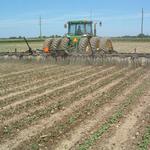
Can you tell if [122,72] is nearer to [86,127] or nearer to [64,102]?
[64,102]

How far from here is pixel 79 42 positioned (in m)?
16.0

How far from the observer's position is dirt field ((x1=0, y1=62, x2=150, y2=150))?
518cm

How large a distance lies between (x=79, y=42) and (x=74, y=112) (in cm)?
954

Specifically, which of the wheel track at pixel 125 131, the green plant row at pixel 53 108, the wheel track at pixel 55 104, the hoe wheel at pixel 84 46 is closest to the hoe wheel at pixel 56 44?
the hoe wheel at pixel 84 46

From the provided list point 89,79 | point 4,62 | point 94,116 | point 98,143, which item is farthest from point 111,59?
point 98,143

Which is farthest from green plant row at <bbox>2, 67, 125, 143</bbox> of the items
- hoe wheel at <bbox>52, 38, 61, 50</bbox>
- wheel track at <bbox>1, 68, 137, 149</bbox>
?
hoe wheel at <bbox>52, 38, 61, 50</bbox>

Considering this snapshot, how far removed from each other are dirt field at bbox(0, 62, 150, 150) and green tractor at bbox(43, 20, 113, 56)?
4756mm

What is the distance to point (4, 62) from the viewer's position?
54.5ft

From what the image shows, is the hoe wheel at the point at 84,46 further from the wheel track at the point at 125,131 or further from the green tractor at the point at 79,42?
the wheel track at the point at 125,131

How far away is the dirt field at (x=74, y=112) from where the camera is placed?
5.18 meters

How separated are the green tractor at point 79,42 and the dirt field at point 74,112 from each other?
476 cm

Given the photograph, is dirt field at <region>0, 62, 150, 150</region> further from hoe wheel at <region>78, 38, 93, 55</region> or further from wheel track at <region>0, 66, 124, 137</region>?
hoe wheel at <region>78, 38, 93, 55</region>

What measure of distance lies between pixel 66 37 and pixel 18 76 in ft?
18.4

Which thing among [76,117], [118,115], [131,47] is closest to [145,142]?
[118,115]
